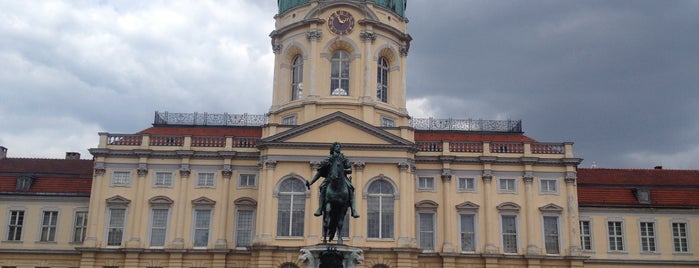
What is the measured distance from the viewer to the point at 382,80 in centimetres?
5266

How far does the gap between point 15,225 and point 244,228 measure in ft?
54.1

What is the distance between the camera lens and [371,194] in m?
46.2

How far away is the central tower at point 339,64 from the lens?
50.2 meters

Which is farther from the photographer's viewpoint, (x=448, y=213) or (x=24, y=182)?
(x=24, y=182)

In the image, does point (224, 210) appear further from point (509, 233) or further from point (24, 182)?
point (509, 233)

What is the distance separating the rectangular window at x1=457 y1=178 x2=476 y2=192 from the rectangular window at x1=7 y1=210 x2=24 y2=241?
3068cm

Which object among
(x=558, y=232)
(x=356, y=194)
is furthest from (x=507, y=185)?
(x=356, y=194)

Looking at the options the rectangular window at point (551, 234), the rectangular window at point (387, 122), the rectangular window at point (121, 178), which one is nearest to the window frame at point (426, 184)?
the rectangular window at point (387, 122)

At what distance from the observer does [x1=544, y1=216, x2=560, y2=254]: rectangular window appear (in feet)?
159

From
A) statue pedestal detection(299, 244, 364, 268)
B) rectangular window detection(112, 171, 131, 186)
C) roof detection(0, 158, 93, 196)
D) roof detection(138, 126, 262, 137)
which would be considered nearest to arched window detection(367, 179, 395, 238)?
roof detection(138, 126, 262, 137)

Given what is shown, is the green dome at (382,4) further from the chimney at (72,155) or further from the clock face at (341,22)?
the chimney at (72,155)

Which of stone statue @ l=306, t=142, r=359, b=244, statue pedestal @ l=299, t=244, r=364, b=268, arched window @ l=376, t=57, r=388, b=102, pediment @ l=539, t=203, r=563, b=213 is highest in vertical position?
arched window @ l=376, t=57, r=388, b=102

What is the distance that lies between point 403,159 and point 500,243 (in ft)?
29.5

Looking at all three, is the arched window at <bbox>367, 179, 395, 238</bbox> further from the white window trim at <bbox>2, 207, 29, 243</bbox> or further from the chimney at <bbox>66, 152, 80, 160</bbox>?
the chimney at <bbox>66, 152, 80, 160</bbox>
